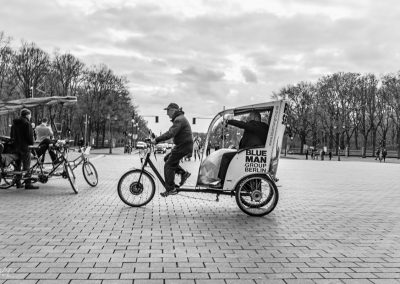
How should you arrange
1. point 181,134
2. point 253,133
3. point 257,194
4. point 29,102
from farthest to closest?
point 29,102 → point 181,134 → point 253,133 → point 257,194

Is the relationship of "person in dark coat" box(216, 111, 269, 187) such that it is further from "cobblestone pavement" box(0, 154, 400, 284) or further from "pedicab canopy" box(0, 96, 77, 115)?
"pedicab canopy" box(0, 96, 77, 115)

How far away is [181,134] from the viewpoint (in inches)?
345

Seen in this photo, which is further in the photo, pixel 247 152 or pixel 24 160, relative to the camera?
pixel 24 160

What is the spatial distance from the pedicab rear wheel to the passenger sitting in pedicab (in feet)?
1.35

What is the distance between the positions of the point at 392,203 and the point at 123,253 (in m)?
7.29

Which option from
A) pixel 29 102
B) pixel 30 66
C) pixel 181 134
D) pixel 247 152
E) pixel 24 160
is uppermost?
pixel 30 66

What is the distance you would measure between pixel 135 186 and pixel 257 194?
7.34 feet

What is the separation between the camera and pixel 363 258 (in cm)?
533

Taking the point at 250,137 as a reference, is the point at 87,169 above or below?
below

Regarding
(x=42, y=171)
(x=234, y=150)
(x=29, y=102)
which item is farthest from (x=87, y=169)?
(x=234, y=150)

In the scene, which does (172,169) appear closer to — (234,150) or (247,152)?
(234,150)

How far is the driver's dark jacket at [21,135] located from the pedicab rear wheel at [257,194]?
18.7 feet

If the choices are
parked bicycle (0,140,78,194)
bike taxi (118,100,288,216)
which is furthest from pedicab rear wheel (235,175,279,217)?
parked bicycle (0,140,78,194)

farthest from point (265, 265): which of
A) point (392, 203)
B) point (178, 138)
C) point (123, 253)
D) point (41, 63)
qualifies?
point (41, 63)
